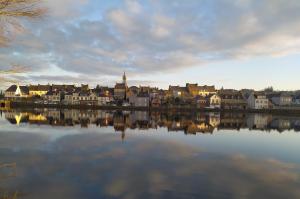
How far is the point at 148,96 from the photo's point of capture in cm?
11544

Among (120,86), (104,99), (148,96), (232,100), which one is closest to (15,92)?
(104,99)

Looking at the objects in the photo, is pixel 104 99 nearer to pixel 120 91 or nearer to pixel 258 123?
pixel 120 91

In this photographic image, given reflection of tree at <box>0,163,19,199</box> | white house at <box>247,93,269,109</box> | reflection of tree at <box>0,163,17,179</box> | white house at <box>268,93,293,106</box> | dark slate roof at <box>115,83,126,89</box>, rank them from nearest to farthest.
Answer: reflection of tree at <box>0,163,19,199</box> < reflection of tree at <box>0,163,17,179</box> < white house at <box>247,93,269,109</box> < white house at <box>268,93,293,106</box> < dark slate roof at <box>115,83,126,89</box>

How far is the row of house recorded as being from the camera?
114312 mm

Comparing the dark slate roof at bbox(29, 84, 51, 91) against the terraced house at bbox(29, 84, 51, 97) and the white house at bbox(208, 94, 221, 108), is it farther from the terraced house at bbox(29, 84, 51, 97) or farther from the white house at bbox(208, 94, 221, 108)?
the white house at bbox(208, 94, 221, 108)

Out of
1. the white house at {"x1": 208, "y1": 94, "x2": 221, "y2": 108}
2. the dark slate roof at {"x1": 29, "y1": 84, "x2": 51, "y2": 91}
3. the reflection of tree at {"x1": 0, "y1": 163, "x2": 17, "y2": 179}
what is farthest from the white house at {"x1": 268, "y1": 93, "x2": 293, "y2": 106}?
the reflection of tree at {"x1": 0, "y1": 163, "x2": 17, "y2": 179}

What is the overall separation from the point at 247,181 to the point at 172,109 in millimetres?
82511

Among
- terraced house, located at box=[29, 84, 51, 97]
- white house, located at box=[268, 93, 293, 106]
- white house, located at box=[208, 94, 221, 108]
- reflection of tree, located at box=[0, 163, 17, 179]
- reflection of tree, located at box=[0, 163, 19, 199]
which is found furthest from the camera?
terraced house, located at box=[29, 84, 51, 97]

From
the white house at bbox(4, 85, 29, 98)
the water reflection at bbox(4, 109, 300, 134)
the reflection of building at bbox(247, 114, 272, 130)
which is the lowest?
the reflection of building at bbox(247, 114, 272, 130)

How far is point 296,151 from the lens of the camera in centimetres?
2709

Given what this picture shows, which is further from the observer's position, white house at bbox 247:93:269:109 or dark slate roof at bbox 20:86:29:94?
dark slate roof at bbox 20:86:29:94

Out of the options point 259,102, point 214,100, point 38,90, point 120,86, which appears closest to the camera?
point 259,102

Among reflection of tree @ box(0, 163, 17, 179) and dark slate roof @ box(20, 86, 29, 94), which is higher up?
dark slate roof @ box(20, 86, 29, 94)

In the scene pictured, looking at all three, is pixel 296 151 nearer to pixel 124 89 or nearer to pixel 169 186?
pixel 169 186
